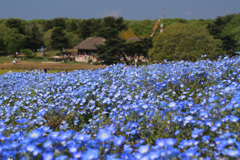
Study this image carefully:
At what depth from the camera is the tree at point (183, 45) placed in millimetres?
23938

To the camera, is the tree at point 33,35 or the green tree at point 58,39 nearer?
the green tree at point 58,39

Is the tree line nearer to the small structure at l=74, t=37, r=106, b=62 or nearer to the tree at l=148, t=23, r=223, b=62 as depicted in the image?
the tree at l=148, t=23, r=223, b=62

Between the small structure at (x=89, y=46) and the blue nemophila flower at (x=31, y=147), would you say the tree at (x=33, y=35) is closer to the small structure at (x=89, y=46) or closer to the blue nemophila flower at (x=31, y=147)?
the small structure at (x=89, y=46)

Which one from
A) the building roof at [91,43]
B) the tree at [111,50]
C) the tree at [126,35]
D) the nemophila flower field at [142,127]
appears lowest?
the nemophila flower field at [142,127]

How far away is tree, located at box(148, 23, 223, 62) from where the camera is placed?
78.5ft

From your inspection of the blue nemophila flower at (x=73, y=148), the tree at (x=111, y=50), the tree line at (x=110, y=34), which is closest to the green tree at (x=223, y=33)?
the tree line at (x=110, y=34)

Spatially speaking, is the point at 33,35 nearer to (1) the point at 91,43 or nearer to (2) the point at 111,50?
(1) the point at 91,43

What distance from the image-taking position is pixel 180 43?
79.4 feet

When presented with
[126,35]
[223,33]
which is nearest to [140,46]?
[223,33]

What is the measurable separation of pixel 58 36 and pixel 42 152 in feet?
171

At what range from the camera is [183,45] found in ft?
79.9

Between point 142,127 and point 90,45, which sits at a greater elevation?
point 90,45

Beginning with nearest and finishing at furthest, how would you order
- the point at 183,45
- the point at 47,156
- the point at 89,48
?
the point at 47,156
the point at 183,45
the point at 89,48

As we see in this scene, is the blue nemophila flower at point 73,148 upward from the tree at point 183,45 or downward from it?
downward
